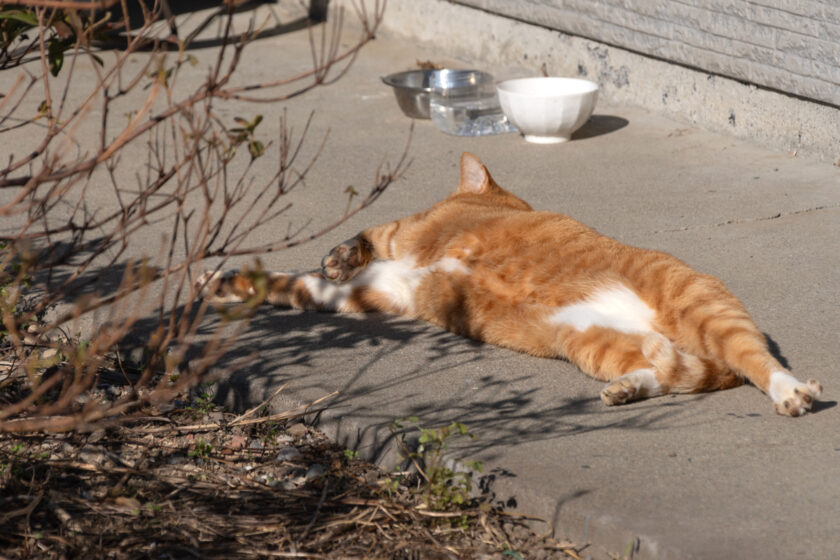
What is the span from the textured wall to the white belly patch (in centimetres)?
302

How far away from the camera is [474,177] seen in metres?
4.71

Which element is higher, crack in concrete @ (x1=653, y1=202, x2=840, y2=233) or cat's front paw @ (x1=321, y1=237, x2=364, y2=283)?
cat's front paw @ (x1=321, y1=237, x2=364, y2=283)

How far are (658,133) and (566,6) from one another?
5.30 ft

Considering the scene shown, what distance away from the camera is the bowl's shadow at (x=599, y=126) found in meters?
7.00

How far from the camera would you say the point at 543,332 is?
3.64 m

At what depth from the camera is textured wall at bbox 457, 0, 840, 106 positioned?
5910mm

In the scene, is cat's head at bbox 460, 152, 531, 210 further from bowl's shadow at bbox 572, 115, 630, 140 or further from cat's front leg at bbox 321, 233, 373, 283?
bowl's shadow at bbox 572, 115, 630, 140

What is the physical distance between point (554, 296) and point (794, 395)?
953mm

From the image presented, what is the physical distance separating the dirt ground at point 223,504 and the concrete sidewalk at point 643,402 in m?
0.14

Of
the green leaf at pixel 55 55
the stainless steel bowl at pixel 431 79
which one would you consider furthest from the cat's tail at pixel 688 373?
the stainless steel bowl at pixel 431 79

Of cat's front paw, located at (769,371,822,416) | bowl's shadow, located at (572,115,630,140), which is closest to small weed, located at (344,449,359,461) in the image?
cat's front paw, located at (769,371,822,416)

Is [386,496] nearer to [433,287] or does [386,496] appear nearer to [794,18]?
[433,287]

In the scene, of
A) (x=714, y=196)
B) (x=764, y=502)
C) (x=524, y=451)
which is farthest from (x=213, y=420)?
(x=714, y=196)

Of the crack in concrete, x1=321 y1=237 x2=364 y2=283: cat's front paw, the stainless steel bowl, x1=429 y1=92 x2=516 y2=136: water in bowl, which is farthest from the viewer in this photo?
the stainless steel bowl
